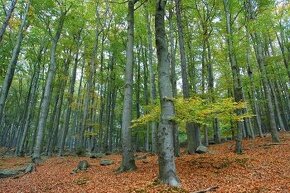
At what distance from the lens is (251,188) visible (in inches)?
273

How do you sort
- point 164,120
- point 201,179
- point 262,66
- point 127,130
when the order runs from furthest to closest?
point 262,66 → point 127,130 → point 201,179 → point 164,120

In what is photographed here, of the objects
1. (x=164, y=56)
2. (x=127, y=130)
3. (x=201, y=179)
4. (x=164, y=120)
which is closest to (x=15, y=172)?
(x=127, y=130)

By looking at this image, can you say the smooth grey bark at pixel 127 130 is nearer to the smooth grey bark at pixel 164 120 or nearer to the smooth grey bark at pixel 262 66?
the smooth grey bark at pixel 164 120

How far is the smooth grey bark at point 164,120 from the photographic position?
7484mm

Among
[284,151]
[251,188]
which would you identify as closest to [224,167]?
[251,188]

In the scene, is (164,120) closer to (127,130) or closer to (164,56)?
(164,56)

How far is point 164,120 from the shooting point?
781cm

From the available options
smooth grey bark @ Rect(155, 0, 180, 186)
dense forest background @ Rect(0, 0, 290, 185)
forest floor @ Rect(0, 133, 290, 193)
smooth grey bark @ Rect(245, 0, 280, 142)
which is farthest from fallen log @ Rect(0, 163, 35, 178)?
smooth grey bark @ Rect(245, 0, 280, 142)

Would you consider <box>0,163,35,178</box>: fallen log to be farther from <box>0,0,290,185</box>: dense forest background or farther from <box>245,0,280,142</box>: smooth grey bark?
<box>245,0,280,142</box>: smooth grey bark

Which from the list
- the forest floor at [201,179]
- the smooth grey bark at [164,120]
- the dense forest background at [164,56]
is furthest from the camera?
→ the dense forest background at [164,56]

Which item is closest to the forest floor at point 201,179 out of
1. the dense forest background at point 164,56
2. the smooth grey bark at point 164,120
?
the smooth grey bark at point 164,120

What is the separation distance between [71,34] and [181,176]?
721 inches

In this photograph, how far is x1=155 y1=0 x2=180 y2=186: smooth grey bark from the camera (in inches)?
295

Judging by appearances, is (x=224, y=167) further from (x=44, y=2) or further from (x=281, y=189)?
(x=44, y=2)
